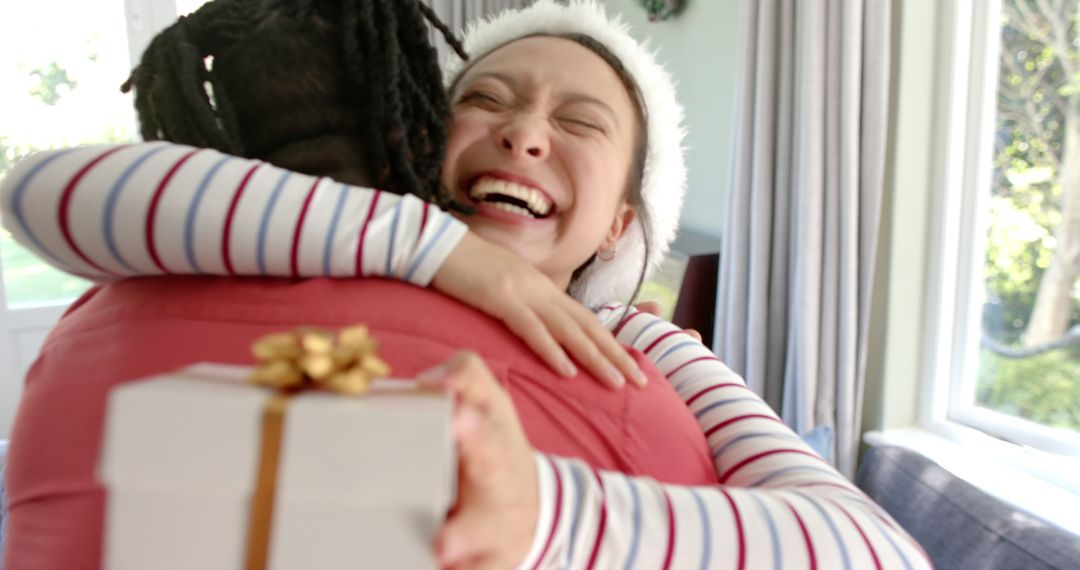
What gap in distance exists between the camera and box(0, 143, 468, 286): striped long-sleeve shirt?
1.49 feet

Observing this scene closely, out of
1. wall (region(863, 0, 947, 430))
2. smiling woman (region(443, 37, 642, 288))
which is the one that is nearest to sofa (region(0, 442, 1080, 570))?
wall (region(863, 0, 947, 430))

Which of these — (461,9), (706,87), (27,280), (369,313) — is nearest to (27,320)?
(27,280)

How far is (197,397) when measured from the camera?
0.26 metres

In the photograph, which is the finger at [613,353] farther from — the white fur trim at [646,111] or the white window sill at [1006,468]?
the white window sill at [1006,468]

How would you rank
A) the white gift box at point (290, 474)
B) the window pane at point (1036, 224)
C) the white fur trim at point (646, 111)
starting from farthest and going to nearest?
the window pane at point (1036, 224) < the white fur trim at point (646, 111) < the white gift box at point (290, 474)

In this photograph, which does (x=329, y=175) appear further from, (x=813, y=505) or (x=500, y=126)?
(x=813, y=505)

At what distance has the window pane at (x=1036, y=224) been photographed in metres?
1.50

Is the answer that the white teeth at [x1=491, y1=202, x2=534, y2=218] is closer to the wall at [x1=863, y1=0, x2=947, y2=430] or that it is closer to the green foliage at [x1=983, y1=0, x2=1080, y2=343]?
the wall at [x1=863, y1=0, x2=947, y2=430]

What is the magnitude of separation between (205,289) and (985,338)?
72.4 inches

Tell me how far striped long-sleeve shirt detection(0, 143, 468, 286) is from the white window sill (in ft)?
4.56

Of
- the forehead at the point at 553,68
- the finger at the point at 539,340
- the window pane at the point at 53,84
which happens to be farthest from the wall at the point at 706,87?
the window pane at the point at 53,84

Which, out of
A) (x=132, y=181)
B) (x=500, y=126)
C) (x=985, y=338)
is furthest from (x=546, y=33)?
(x=985, y=338)

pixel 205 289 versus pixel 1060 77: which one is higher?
pixel 1060 77

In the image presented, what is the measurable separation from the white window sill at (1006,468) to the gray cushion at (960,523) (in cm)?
16
